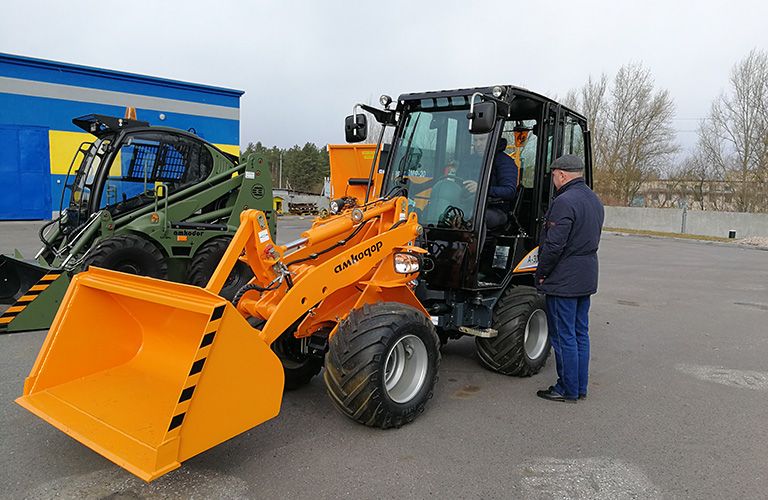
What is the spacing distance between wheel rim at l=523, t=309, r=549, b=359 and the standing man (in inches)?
23.4

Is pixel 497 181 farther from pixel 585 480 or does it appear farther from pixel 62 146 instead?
pixel 62 146

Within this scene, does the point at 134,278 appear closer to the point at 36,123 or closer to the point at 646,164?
the point at 36,123

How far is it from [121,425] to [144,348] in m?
0.81

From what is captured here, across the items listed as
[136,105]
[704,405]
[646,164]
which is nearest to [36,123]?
[136,105]

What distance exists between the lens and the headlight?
420cm

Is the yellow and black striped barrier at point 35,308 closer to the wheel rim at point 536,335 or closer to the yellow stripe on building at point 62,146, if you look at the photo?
the wheel rim at point 536,335

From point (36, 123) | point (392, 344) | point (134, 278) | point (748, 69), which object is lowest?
point (392, 344)

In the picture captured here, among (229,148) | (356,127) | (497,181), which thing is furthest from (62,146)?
(497,181)

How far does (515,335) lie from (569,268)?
834 millimetres

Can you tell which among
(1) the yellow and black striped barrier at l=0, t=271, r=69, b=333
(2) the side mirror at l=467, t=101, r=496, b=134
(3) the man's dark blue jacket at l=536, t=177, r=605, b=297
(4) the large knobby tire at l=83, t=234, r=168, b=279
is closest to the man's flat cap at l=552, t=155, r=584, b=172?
(3) the man's dark blue jacket at l=536, t=177, r=605, b=297

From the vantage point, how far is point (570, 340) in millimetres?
4484

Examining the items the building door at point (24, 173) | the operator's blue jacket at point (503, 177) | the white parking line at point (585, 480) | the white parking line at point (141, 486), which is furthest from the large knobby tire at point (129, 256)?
the building door at point (24, 173)

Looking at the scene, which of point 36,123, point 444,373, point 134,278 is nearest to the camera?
point 134,278

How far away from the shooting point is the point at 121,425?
9.77 feet
